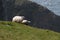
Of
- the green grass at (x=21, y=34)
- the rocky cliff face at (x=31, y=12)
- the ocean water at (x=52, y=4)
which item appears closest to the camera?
the green grass at (x=21, y=34)

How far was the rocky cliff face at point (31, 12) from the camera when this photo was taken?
59094 mm

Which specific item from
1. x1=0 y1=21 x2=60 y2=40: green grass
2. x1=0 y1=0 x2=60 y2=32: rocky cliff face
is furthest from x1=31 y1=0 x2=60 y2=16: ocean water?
x1=0 y1=21 x2=60 y2=40: green grass

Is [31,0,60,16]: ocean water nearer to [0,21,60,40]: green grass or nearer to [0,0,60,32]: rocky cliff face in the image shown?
[0,0,60,32]: rocky cliff face

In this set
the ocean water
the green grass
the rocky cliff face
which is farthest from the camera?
the ocean water

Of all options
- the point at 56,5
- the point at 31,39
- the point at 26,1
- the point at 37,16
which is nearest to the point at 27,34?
the point at 31,39

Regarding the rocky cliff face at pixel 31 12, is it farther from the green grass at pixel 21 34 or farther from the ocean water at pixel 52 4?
the green grass at pixel 21 34

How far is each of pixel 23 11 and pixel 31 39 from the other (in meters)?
43.1

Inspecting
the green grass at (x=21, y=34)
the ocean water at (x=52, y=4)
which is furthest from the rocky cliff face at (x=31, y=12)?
the green grass at (x=21, y=34)

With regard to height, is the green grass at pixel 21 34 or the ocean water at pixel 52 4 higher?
the green grass at pixel 21 34

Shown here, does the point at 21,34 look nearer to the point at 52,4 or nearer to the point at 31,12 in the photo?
the point at 31,12

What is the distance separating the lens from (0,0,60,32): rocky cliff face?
2327 inches

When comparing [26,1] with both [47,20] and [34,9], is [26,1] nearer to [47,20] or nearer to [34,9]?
[34,9]

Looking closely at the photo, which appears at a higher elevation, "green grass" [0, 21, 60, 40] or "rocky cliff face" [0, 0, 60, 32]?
"green grass" [0, 21, 60, 40]

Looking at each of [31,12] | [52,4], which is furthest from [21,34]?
[52,4]
